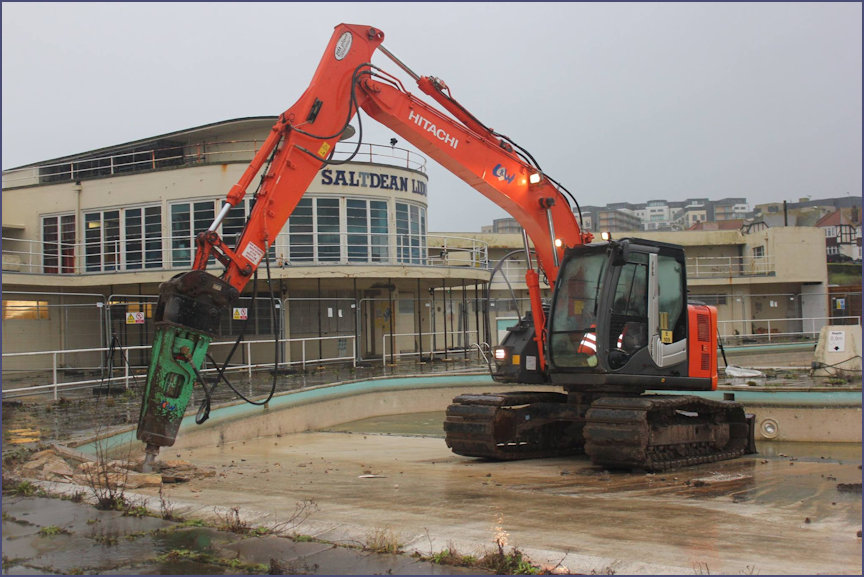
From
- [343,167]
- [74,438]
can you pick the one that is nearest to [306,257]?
[343,167]

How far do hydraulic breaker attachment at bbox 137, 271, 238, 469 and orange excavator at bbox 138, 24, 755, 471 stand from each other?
15 millimetres

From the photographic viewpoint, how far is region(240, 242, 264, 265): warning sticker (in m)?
9.56

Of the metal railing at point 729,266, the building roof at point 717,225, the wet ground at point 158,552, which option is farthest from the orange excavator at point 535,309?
the building roof at point 717,225

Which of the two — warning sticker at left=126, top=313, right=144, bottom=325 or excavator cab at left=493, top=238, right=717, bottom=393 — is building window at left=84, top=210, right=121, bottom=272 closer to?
warning sticker at left=126, top=313, right=144, bottom=325

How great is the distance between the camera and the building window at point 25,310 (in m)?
25.0

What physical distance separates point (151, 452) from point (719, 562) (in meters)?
5.81

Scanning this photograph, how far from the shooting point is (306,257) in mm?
24984

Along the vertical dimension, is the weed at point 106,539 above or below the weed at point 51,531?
below


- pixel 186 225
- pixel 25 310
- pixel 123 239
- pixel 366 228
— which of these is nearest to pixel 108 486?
pixel 366 228

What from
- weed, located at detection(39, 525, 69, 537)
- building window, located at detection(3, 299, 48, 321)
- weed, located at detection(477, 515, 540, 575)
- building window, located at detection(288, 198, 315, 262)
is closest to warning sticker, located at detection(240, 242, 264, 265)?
weed, located at detection(39, 525, 69, 537)

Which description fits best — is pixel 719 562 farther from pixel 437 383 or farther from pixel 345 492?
pixel 437 383

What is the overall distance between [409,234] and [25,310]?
12381 mm

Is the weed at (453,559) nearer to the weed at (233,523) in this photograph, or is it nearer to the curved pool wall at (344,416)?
the weed at (233,523)

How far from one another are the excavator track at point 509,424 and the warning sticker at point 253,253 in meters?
4.27
